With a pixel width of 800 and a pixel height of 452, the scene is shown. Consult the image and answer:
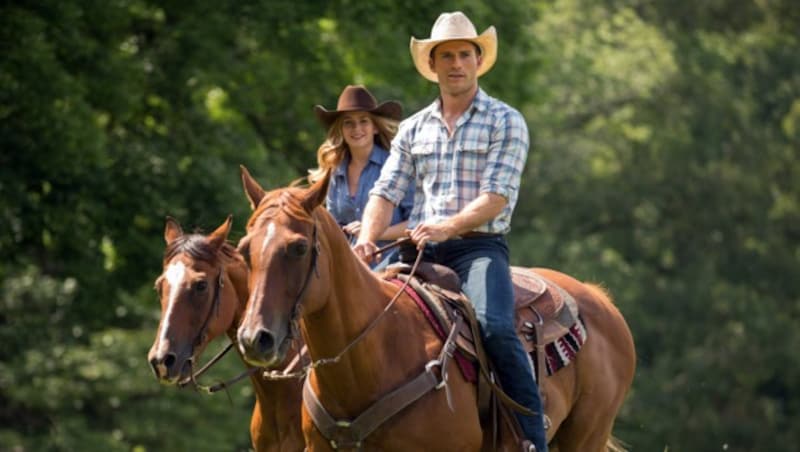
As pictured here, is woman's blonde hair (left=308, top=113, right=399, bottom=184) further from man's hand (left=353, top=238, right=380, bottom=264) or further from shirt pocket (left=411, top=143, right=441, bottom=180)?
man's hand (left=353, top=238, right=380, bottom=264)

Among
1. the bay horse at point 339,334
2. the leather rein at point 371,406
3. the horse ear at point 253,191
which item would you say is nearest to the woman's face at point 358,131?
the bay horse at point 339,334

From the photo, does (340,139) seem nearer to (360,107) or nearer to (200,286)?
(360,107)

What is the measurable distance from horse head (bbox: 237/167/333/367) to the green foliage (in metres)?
3.28

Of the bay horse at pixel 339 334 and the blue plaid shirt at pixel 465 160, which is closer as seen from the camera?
the bay horse at pixel 339 334

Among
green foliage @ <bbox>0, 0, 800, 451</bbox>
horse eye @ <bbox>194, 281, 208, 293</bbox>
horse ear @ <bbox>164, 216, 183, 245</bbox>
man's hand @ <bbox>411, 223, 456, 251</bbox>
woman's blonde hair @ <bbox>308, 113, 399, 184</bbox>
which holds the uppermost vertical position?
man's hand @ <bbox>411, 223, 456, 251</bbox>

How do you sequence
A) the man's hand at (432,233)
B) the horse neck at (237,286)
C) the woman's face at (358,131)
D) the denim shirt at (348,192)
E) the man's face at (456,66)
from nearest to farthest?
the man's hand at (432,233) → the man's face at (456,66) → the horse neck at (237,286) → the denim shirt at (348,192) → the woman's face at (358,131)

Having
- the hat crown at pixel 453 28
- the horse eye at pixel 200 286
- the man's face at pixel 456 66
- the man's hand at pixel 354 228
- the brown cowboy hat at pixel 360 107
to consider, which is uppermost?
the hat crown at pixel 453 28

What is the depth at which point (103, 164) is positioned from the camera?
20.6 m

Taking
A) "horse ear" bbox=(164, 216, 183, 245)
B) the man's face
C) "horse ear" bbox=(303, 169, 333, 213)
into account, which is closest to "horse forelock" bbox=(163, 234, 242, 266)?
"horse ear" bbox=(164, 216, 183, 245)

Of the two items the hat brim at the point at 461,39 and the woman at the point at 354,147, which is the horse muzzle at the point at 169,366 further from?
the hat brim at the point at 461,39

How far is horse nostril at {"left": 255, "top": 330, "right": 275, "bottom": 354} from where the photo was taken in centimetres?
716

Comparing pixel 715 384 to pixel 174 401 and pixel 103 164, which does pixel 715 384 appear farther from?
pixel 103 164

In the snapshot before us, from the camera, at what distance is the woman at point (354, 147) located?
11164 mm

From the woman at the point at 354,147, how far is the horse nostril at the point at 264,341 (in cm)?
383
